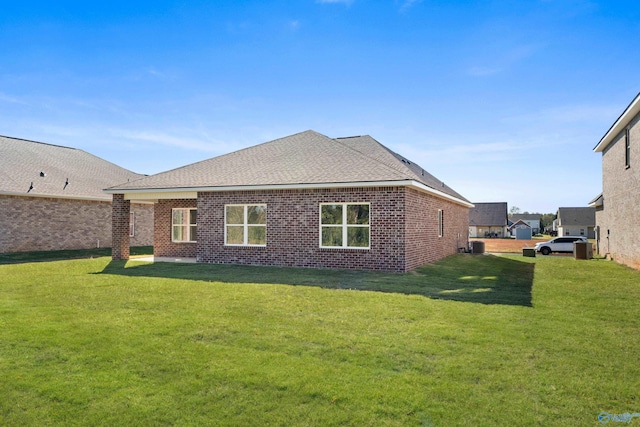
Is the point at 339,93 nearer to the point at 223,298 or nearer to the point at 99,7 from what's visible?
the point at 99,7

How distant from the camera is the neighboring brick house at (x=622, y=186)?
16266 mm

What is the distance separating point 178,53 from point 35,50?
5723 millimetres

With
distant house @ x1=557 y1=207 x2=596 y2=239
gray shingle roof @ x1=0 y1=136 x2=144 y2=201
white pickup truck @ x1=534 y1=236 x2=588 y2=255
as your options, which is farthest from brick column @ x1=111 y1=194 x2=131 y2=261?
distant house @ x1=557 y1=207 x2=596 y2=239

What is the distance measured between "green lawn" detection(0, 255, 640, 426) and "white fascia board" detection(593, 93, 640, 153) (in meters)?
8.57

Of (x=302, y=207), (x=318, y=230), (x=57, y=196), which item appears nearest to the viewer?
(x=318, y=230)

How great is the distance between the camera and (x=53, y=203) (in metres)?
23.0

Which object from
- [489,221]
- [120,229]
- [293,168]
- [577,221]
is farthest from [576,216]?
[120,229]

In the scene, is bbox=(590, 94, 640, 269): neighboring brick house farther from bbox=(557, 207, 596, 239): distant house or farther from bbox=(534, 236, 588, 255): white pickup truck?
bbox=(557, 207, 596, 239): distant house

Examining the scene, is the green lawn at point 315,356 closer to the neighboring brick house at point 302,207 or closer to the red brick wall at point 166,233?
the neighboring brick house at point 302,207

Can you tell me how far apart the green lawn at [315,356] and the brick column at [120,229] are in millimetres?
7592

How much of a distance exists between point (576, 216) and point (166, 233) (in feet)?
256

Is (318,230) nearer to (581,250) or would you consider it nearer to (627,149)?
(627,149)

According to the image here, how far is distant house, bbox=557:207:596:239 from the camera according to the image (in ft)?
244

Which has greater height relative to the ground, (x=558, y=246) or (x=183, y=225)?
(x=183, y=225)
